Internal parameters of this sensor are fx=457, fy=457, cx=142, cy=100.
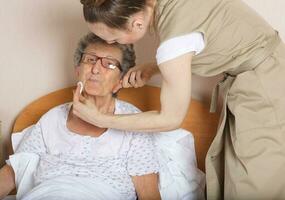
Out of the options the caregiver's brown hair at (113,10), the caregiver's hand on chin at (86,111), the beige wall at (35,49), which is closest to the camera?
the caregiver's brown hair at (113,10)

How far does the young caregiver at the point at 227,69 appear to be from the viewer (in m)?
1.25

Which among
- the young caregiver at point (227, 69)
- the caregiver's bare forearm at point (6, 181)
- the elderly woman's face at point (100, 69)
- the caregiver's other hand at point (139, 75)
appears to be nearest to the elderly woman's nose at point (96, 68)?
the elderly woman's face at point (100, 69)

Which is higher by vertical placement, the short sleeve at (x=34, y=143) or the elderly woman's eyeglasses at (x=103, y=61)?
the elderly woman's eyeglasses at (x=103, y=61)

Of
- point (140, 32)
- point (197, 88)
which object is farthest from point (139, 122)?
point (197, 88)

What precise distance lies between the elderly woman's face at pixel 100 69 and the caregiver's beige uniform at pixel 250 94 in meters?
0.40

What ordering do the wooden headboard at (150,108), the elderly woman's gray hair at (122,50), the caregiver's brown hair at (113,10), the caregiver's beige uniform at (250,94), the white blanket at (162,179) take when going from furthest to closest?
the wooden headboard at (150,108) < the elderly woman's gray hair at (122,50) < the white blanket at (162,179) < the caregiver's beige uniform at (250,94) < the caregiver's brown hair at (113,10)

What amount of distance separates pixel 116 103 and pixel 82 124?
16 cm

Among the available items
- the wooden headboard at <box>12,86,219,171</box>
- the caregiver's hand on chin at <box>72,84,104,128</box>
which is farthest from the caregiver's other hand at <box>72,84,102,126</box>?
the wooden headboard at <box>12,86,219,171</box>

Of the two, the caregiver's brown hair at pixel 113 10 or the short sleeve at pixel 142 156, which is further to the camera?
the short sleeve at pixel 142 156

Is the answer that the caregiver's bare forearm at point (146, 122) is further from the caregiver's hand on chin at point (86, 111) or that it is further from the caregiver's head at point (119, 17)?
the caregiver's head at point (119, 17)

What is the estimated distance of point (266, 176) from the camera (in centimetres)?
135

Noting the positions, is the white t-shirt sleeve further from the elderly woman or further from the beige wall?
the beige wall

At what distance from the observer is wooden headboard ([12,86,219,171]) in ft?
6.22

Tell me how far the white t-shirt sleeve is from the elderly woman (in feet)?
1.55
